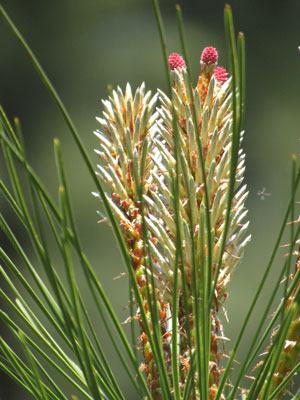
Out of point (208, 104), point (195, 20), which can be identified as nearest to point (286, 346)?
point (208, 104)

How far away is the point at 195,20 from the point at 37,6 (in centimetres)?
75

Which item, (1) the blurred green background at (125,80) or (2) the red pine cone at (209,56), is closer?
(2) the red pine cone at (209,56)

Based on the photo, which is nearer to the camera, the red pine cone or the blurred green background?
the red pine cone

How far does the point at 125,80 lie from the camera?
3.01m

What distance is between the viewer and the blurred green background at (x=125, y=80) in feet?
8.98

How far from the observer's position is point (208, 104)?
1.42 ft

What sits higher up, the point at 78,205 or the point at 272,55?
the point at 272,55

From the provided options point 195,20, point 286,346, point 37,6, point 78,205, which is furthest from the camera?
point 37,6

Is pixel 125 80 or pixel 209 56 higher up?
pixel 125 80

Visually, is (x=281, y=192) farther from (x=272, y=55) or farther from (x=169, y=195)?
(x=169, y=195)

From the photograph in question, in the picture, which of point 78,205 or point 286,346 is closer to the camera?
point 286,346

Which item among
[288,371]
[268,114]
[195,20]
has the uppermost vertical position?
[195,20]

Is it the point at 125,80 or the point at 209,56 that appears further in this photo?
the point at 125,80

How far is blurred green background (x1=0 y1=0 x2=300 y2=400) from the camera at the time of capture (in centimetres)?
274
